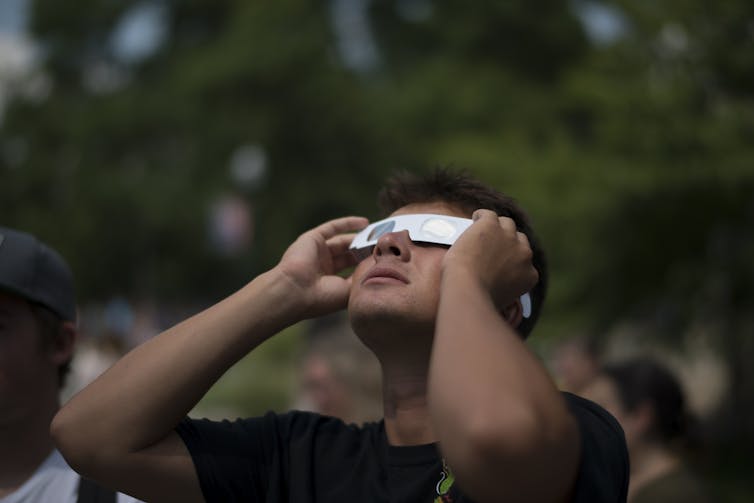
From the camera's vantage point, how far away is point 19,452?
3133mm

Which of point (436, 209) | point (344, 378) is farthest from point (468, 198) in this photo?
point (344, 378)

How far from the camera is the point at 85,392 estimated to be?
2605 millimetres

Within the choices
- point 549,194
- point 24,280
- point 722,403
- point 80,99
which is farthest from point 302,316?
point 80,99

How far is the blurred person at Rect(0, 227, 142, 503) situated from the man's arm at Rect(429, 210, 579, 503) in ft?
4.65

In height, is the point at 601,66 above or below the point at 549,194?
above

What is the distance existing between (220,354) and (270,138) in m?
29.8

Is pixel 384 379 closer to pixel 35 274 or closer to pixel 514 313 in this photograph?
pixel 514 313

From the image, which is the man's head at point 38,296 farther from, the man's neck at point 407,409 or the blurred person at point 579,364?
the blurred person at point 579,364

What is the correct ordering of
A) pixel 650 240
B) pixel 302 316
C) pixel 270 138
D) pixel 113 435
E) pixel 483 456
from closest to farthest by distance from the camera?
pixel 483 456
pixel 113 435
pixel 302 316
pixel 650 240
pixel 270 138

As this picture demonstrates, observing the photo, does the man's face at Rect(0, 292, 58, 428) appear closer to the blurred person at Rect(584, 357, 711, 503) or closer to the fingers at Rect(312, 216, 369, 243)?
the fingers at Rect(312, 216, 369, 243)

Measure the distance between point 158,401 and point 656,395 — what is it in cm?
260

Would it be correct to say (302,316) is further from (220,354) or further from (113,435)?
(113,435)

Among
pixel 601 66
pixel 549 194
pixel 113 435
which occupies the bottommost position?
pixel 549 194

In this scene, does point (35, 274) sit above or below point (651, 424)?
above
